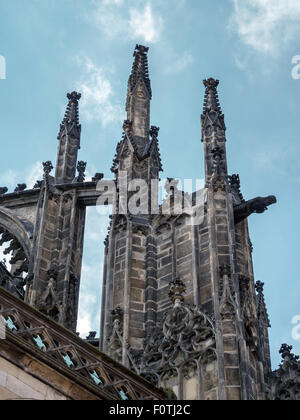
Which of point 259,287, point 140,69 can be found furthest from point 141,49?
point 259,287

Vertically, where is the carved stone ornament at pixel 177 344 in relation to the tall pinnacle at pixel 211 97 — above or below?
below

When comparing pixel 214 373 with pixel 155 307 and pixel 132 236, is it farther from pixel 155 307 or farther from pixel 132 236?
pixel 132 236

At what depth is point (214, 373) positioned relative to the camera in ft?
55.5

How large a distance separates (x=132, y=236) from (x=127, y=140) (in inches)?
120

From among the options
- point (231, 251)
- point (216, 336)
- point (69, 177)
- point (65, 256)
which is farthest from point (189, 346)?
point (69, 177)

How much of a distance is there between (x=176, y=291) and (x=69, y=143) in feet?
29.7

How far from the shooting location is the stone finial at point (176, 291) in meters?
18.4

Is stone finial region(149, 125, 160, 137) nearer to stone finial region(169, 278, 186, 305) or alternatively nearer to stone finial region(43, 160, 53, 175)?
stone finial region(43, 160, 53, 175)

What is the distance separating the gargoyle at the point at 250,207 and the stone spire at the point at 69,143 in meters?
6.00

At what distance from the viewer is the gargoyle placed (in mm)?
20578

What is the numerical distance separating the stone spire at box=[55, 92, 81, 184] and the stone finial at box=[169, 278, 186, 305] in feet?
24.6

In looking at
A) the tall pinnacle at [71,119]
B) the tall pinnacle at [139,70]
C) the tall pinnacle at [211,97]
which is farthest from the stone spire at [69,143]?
the tall pinnacle at [211,97]

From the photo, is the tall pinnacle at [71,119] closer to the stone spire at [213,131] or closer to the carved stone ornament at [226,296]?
the stone spire at [213,131]

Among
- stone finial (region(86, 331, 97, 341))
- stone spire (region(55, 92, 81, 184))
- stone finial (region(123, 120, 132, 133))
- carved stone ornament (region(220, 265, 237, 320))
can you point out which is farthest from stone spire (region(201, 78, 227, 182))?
stone finial (region(86, 331, 97, 341))
